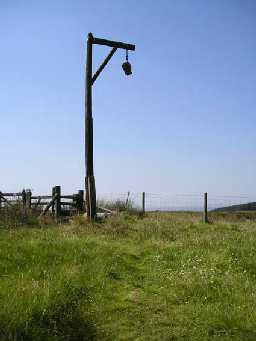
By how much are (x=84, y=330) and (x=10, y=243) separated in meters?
4.57

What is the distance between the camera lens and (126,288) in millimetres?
7953

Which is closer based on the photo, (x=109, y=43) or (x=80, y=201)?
(x=109, y=43)

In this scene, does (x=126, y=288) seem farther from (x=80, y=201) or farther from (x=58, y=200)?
(x=80, y=201)

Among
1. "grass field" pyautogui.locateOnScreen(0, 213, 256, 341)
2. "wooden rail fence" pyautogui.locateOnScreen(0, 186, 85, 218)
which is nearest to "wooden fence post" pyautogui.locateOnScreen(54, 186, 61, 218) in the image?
"wooden rail fence" pyautogui.locateOnScreen(0, 186, 85, 218)

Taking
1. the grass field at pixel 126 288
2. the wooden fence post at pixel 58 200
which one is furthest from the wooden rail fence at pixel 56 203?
the grass field at pixel 126 288

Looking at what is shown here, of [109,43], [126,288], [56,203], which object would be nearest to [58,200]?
[56,203]

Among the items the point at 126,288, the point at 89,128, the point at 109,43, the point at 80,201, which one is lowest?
the point at 126,288

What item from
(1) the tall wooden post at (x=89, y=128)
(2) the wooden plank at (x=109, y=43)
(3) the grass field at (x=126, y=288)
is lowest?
(3) the grass field at (x=126, y=288)

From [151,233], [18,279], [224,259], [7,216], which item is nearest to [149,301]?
[18,279]

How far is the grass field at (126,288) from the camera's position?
584 centimetres

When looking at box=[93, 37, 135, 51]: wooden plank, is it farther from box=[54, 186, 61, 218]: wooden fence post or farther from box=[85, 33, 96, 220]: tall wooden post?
box=[54, 186, 61, 218]: wooden fence post

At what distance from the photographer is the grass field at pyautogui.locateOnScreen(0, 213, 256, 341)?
5.84 meters

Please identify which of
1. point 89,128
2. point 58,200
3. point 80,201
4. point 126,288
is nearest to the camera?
point 126,288

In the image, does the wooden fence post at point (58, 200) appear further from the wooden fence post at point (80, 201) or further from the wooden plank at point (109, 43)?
the wooden plank at point (109, 43)
